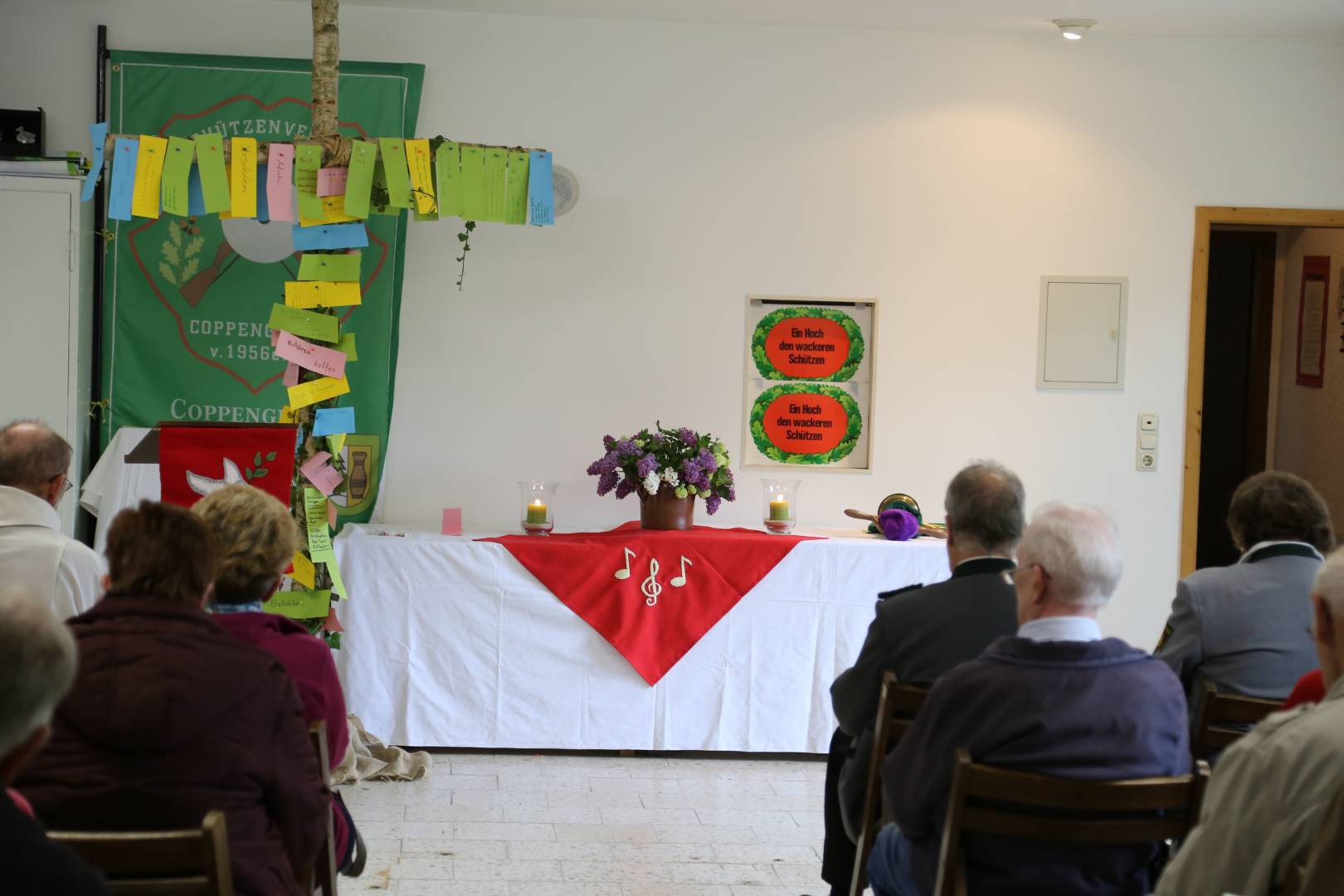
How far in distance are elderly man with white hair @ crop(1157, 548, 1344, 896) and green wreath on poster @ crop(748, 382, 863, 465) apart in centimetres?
367

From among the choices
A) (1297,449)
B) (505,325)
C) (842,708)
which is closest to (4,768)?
(842,708)

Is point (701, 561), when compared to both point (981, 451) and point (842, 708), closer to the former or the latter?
point (981, 451)

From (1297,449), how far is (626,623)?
4.49 metres

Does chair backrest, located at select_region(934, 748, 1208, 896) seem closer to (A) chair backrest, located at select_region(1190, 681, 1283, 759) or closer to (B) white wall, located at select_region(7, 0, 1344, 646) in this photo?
(A) chair backrest, located at select_region(1190, 681, 1283, 759)

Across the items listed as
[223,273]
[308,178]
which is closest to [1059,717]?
[308,178]

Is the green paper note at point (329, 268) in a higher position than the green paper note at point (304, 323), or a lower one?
higher

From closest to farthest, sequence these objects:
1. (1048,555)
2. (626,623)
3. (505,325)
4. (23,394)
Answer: (1048,555) < (626,623) < (23,394) < (505,325)

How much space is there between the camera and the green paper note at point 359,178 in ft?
13.6

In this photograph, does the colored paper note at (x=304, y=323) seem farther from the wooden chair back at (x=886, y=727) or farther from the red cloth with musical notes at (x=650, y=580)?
the wooden chair back at (x=886, y=727)

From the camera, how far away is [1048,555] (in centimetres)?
213

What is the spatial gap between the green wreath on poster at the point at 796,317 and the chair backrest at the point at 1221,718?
2875 mm

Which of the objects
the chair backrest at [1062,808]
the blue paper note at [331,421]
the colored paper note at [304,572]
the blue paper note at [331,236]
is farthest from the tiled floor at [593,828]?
the blue paper note at [331,236]

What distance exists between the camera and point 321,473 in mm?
4195

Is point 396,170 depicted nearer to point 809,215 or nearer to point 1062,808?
point 809,215
